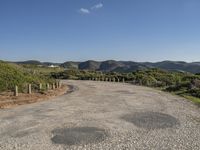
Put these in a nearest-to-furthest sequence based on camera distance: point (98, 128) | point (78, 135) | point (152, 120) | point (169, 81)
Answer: point (78, 135) → point (98, 128) → point (152, 120) → point (169, 81)

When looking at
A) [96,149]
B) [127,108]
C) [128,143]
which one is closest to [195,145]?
[128,143]

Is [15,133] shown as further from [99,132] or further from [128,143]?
[128,143]

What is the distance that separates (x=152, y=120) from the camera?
49.6 ft

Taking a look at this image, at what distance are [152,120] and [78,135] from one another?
4.64 metres

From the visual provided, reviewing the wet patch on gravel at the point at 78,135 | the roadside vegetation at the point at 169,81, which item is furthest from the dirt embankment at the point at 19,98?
the roadside vegetation at the point at 169,81

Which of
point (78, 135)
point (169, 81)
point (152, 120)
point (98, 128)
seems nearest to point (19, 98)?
point (98, 128)

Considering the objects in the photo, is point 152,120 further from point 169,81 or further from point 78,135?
point 169,81

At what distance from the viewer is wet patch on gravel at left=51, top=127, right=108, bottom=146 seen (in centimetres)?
1104

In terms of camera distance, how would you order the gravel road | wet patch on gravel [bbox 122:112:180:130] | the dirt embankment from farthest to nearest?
the dirt embankment < wet patch on gravel [bbox 122:112:180:130] < the gravel road

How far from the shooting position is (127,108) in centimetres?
1902

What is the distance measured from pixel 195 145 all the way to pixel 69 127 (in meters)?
5.32

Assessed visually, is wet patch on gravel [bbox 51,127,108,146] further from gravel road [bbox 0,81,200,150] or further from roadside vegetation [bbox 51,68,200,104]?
roadside vegetation [bbox 51,68,200,104]

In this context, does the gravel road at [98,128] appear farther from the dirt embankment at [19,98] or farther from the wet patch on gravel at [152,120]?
the dirt embankment at [19,98]

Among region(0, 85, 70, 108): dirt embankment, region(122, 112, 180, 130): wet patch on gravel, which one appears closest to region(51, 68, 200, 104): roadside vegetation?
region(122, 112, 180, 130): wet patch on gravel
